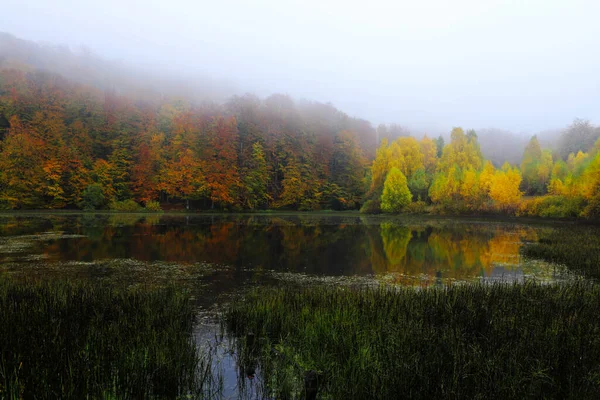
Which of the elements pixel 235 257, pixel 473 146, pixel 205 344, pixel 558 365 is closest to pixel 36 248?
pixel 235 257

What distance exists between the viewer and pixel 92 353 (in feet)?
19.8

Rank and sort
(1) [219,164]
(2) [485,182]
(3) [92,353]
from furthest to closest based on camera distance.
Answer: (1) [219,164] → (2) [485,182] → (3) [92,353]

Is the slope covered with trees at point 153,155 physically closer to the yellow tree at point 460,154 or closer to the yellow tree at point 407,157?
the yellow tree at point 407,157

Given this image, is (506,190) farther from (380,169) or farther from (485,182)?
(380,169)

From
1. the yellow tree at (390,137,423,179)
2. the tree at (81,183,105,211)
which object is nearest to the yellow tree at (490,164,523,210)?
the yellow tree at (390,137,423,179)

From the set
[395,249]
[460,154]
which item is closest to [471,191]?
[460,154]

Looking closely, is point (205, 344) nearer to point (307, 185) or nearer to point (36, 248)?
point (36, 248)

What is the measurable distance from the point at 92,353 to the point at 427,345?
5.74m

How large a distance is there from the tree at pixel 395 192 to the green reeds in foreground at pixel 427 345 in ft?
209

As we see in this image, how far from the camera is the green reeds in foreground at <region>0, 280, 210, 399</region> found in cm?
512

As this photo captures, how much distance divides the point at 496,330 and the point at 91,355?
742 cm

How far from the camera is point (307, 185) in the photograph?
90.1m

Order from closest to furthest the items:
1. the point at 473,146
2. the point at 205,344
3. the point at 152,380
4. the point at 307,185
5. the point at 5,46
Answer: the point at 152,380
the point at 205,344
the point at 473,146
the point at 307,185
the point at 5,46

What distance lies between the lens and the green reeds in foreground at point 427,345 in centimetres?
518
